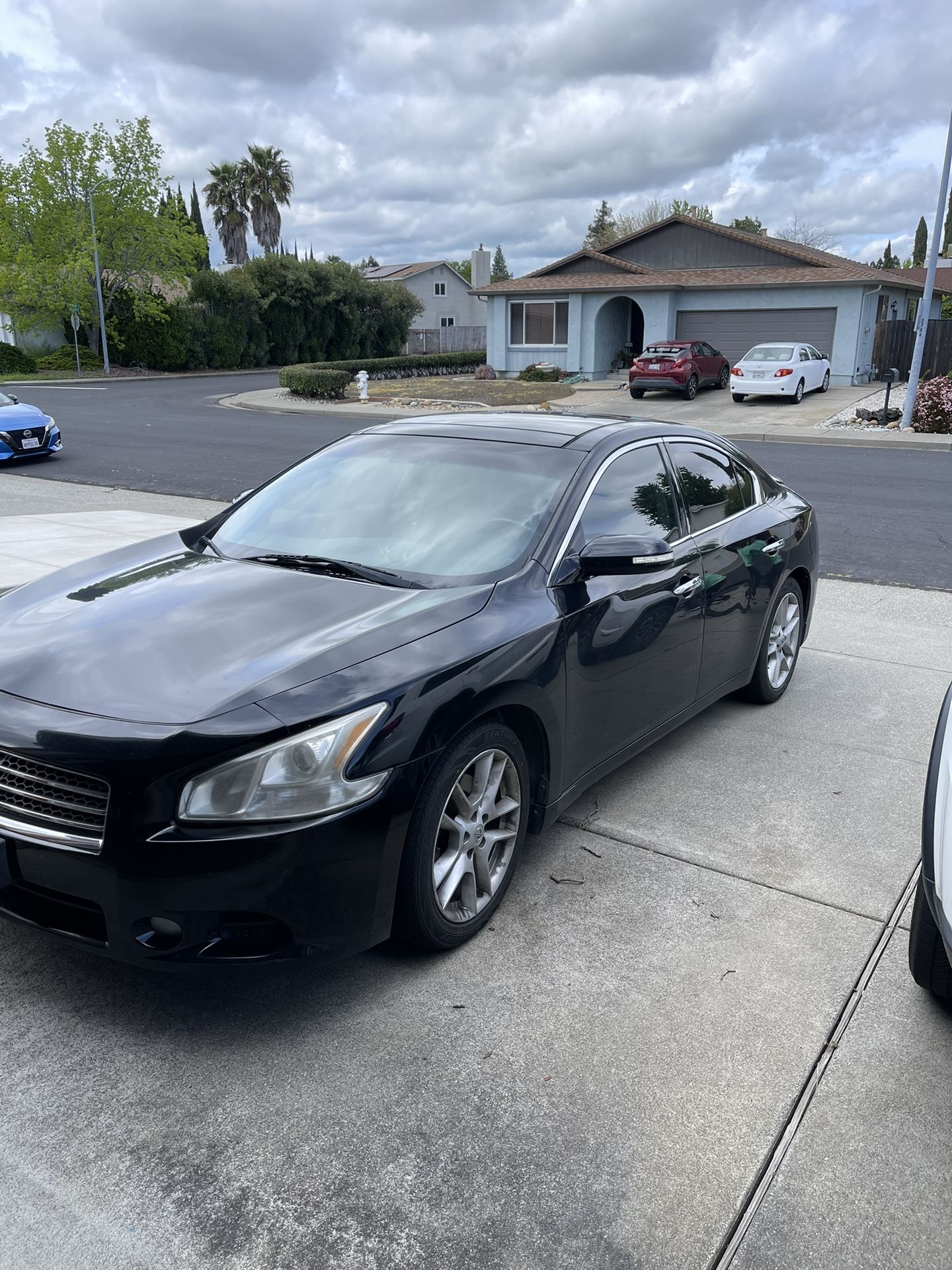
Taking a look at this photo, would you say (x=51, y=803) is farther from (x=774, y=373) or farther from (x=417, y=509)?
(x=774, y=373)

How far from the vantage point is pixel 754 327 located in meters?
33.5

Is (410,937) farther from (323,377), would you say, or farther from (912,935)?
(323,377)

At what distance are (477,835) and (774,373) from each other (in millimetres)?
26189

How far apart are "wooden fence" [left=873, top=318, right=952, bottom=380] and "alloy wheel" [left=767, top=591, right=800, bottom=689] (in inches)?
1023

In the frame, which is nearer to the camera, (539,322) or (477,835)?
(477,835)

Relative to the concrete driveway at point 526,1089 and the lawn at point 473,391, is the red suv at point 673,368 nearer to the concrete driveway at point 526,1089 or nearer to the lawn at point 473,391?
the lawn at point 473,391

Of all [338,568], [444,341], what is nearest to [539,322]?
[444,341]

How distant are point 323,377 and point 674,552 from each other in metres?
28.1

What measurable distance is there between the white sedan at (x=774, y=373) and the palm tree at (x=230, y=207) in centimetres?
5663

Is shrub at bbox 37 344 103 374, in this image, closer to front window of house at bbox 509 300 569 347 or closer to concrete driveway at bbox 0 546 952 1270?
front window of house at bbox 509 300 569 347

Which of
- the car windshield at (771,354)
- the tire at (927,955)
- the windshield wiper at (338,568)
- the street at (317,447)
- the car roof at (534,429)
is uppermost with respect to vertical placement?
the car windshield at (771,354)

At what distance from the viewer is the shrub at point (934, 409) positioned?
859 inches

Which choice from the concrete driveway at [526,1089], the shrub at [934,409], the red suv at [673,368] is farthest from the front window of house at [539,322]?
the concrete driveway at [526,1089]

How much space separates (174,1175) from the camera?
2377mm
